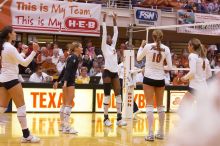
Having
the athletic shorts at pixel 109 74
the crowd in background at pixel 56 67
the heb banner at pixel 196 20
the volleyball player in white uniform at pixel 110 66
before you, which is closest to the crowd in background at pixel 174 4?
the heb banner at pixel 196 20

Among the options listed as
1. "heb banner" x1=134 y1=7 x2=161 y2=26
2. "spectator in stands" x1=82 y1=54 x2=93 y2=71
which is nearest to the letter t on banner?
"spectator in stands" x1=82 y1=54 x2=93 y2=71

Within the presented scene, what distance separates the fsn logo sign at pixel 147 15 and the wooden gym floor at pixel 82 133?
25.7ft

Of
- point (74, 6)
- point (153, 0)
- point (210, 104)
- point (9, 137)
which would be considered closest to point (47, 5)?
Answer: point (74, 6)

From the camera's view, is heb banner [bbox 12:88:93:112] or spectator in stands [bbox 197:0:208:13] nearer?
heb banner [bbox 12:88:93:112]

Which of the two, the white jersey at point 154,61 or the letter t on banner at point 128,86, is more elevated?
the white jersey at point 154,61

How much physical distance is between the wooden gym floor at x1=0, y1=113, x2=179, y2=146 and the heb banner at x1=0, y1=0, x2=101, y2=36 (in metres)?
4.19

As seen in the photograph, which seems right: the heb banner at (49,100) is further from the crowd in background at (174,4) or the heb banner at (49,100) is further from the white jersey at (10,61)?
the crowd in background at (174,4)

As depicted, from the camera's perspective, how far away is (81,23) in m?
15.4

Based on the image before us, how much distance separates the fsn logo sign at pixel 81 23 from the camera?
15.2 meters

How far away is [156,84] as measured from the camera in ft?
23.9

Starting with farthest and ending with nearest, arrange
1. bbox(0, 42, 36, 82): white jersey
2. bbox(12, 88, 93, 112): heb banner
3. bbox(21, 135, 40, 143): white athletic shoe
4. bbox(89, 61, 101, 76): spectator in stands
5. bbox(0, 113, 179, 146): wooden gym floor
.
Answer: bbox(89, 61, 101, 76): spectator in stands
bbox(12, 88, 93, 112): heb banner
bbox(0, 113, 179, 146): wooden gym floor
bbox(21, 135, 40, 143): white athletic shoe
bbox(0, 42, 36, 82): white jersey

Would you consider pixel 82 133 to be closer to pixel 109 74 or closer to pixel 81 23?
pixel 109 74

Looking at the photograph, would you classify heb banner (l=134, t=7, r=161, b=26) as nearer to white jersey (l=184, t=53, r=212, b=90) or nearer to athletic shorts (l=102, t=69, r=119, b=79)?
athletic shorts (l=102, t=69, r=119, b=79)

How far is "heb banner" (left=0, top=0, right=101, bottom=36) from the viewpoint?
14.0 m
